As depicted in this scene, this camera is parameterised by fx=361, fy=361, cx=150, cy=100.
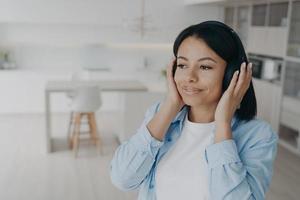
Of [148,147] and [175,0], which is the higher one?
[175,0]

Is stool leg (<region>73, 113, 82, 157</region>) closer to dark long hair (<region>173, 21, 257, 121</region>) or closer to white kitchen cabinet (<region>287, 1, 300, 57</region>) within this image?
white kitchen cabinet (<region>287, 1, 300, 57</region>)

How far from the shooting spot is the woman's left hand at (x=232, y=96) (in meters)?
0.96

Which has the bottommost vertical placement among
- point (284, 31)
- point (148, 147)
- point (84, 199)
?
point (84, 199)

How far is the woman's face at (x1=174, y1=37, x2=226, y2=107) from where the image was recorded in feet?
3.22

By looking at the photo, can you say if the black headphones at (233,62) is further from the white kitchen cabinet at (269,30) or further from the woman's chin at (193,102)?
the white kitchen cabinet at (269,30)

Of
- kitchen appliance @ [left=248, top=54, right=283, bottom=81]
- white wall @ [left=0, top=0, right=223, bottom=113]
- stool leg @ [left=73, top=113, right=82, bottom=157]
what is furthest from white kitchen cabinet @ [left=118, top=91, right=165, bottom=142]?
white wall @ [left=0, top=0, right=223, bottom=113]

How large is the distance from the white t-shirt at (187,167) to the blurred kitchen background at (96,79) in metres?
2.51

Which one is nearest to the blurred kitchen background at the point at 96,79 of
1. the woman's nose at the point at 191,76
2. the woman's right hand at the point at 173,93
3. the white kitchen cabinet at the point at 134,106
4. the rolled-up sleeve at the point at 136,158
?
the white kitchen cabinet at the point at 134,106

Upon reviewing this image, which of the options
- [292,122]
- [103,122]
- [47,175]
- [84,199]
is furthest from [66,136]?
[292,122]

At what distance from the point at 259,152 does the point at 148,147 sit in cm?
31

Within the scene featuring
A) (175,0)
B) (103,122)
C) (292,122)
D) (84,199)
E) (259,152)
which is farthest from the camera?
(175,0)

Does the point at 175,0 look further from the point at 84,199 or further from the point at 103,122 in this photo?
the point at 84,199

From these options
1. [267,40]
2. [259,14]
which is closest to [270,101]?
[267,40]

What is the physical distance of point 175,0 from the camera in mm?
6746
